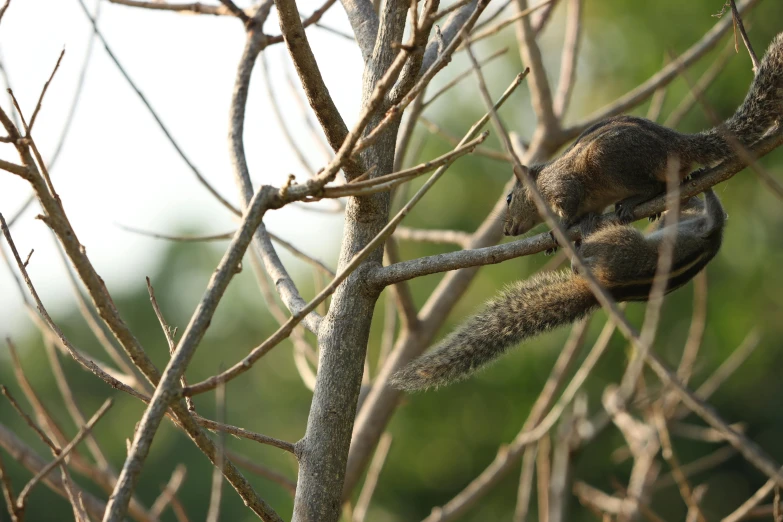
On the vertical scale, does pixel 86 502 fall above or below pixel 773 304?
below

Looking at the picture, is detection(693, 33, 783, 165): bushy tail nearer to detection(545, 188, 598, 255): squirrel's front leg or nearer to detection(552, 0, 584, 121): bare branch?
detection(545, 188, 598, 255): squirrel's front leg

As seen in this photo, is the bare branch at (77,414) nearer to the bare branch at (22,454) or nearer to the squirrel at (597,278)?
the bare branch at (22,454)

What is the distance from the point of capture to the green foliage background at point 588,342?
48.8 feet

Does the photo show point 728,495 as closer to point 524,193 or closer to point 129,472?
point 524,193

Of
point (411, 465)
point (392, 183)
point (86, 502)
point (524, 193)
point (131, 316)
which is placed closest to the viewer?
point (392, 183)

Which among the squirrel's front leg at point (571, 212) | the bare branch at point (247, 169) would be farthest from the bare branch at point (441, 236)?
the bare branch at point (247, 169)

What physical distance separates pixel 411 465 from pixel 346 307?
15150mm

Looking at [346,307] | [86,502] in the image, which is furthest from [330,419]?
[86,502]

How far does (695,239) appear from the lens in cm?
385

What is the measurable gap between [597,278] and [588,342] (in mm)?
10787

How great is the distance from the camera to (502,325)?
135 inches

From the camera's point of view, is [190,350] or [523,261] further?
[523,261]

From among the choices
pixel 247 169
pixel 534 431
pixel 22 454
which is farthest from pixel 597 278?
pixel 22 454

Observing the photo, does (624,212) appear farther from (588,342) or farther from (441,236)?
(588,342)
